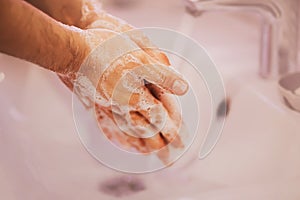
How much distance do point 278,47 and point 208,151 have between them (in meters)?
0.18

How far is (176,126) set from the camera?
0.53m

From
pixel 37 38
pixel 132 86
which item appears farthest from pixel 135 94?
pixel 37 38

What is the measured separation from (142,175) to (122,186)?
0.03 metres

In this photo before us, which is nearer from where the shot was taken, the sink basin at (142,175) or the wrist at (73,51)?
the wrist at (73,51)

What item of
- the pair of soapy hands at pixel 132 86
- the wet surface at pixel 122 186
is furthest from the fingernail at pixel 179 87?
the wet surface at pixel 122 186

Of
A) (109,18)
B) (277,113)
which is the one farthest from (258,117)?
(109,18)

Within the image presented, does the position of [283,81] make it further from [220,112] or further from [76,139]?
[76,139]

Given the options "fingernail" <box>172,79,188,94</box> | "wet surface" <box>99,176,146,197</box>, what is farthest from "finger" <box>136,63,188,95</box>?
"wet surface" <box>99,176,146,197</box>

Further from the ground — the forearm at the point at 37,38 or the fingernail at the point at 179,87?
the fingernail at the point at 179,87

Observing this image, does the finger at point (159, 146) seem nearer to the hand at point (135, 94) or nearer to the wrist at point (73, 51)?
the hand at point (135, 94)

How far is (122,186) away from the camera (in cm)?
59

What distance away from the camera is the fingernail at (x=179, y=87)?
49cm

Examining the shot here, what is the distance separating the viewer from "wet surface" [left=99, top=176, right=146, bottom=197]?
1.91 ft

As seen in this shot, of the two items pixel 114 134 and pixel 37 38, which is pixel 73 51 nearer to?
pixel 37 38
